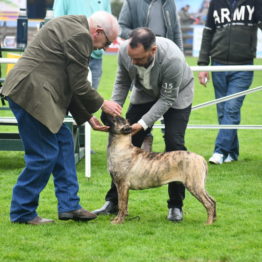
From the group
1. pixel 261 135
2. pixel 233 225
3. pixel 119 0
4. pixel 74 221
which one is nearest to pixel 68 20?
pixel 74 221

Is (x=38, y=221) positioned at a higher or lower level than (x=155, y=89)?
lower

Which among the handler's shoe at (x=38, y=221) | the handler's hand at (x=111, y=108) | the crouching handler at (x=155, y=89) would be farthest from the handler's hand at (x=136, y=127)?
the handler's shoe at (x=38, y=221)

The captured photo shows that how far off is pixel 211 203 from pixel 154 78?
116 centimetres

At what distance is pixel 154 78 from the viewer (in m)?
6.29

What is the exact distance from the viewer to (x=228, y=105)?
967 cm

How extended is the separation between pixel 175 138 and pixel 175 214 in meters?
0.67

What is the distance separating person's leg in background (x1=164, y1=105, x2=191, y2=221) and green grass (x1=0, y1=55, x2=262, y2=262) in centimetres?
13

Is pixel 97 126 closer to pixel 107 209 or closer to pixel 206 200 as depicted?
pixel 107 209

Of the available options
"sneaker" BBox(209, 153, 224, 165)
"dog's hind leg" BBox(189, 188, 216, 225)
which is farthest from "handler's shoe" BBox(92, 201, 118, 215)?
"sneaker" BBox(209, 153, 224, 165)

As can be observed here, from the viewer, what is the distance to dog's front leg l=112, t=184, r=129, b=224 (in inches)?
251

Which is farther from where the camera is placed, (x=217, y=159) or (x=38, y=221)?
(x=217, y=159)

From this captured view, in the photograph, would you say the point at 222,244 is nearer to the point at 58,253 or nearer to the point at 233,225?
the point at 233,225

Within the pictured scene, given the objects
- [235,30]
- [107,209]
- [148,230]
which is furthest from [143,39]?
[235,30]

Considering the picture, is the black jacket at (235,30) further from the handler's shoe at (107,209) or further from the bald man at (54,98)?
the bald man at (54,98)
